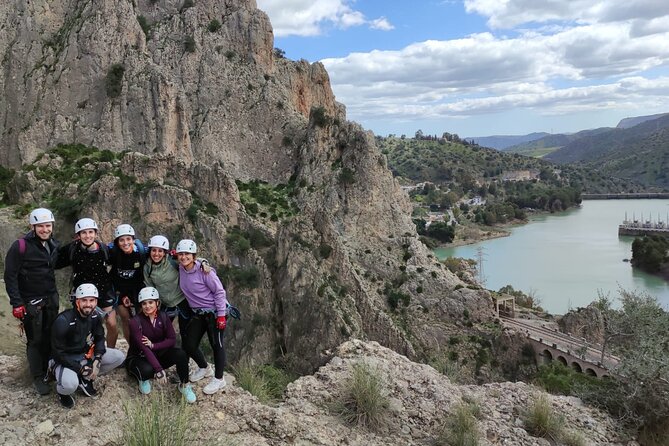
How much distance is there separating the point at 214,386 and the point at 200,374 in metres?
0.33

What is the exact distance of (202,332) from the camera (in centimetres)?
566

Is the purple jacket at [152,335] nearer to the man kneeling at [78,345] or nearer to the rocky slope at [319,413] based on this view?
the man kneeling at [78,345]

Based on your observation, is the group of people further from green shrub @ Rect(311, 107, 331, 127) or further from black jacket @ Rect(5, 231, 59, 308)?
green shrub @ Rect(311, 107, 331, 127)

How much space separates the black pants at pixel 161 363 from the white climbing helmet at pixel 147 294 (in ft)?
2.02

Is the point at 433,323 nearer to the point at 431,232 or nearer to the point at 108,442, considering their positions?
the point at 108,442

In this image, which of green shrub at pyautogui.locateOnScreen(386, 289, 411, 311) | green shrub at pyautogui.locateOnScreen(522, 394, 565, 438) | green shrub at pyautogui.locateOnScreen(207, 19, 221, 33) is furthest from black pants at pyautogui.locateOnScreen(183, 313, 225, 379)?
green shrub at pyautogui.locateOnScreen(207, 19, 221, 33)

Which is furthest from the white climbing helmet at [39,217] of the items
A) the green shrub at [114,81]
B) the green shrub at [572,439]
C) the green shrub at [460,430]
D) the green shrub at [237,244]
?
the green shrub at [114,81]

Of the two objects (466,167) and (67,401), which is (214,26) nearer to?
(67,401)

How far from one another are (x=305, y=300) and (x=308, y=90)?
1945cm

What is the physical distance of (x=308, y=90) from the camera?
3788 cm

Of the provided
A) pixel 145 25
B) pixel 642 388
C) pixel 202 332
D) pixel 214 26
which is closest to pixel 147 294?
pixel 202 332

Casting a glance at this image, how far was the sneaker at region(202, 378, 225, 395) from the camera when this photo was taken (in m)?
5.61

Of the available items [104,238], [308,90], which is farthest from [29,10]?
[308,90]

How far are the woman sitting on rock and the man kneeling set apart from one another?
0.71 m
